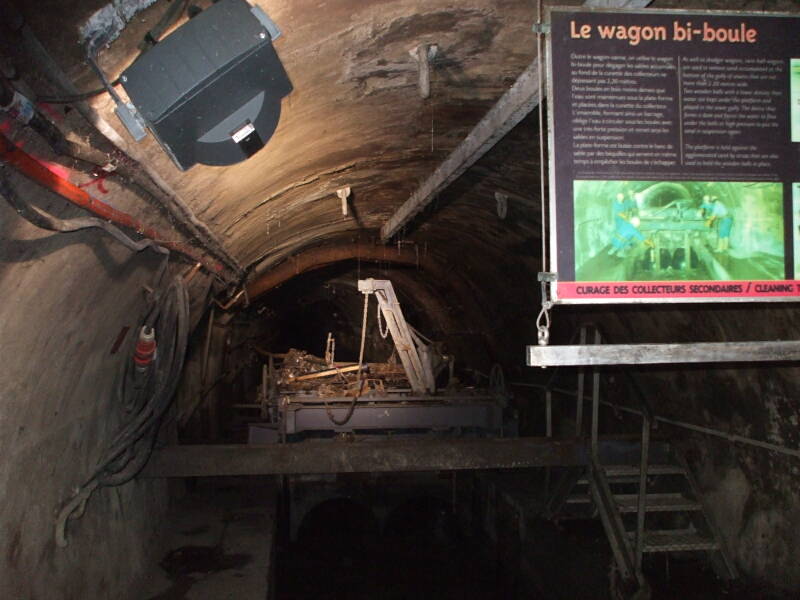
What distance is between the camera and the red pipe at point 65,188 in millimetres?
2254

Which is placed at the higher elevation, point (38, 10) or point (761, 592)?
point (38, 10)

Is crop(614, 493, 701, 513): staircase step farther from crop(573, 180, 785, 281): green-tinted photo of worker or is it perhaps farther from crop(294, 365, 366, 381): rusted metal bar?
crop(294, 365, 366, 381): rusted metal bar

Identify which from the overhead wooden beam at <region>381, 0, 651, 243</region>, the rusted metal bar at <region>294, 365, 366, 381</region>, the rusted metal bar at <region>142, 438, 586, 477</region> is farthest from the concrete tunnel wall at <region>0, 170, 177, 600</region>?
the rusted metal bar at <region>294, 365, 366, 381</region>

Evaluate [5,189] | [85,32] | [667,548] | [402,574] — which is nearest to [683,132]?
[85,32]

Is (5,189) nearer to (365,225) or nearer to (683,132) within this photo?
(683,132)

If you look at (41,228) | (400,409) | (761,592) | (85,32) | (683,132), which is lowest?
(761,592)

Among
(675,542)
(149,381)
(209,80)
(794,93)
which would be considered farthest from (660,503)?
(209,80)

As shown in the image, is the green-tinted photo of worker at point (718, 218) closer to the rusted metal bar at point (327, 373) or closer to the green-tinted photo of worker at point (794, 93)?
the green-tinted photo of worker at point (794, 93)

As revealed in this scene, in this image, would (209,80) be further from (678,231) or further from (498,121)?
(678,231)

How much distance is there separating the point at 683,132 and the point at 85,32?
7.88 feet

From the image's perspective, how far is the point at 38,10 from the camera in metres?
2.22

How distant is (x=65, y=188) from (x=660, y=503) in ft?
20.2

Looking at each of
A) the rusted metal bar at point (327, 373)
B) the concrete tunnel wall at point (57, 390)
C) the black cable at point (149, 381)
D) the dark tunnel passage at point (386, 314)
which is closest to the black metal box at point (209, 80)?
the dark tunnel passage at point (386, 314)

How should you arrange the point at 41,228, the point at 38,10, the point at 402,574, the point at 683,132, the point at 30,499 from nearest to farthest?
the point at 38,10
the point at 41,228
the point at 683,132
the point at 30,499
the point at 402,574
